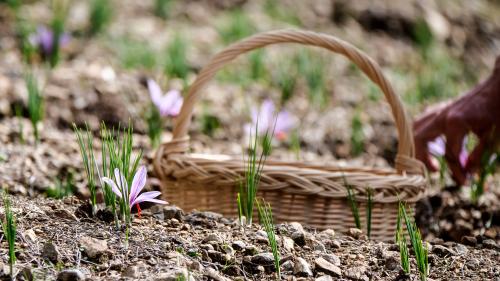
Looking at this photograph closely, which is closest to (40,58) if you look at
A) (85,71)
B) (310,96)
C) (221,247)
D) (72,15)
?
(85,71)

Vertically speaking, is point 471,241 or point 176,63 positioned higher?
point 176,63

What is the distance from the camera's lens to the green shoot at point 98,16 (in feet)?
12.6

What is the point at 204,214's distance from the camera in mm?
1732

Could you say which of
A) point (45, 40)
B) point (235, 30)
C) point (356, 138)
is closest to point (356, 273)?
point (356, 138)

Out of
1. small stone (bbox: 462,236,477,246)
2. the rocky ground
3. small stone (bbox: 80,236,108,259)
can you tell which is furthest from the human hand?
small stone (bbox: 80,236,108,259)

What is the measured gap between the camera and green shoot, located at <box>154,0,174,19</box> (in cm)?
450

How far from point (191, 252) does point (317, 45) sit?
2.47 feet

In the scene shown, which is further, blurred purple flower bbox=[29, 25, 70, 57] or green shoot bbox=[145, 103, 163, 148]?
blurred purple flower bbox=[29, 25, 70, 57]

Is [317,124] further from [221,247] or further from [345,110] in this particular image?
[221,247]

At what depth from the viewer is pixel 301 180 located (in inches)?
74.6

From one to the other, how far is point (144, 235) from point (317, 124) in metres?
1.95

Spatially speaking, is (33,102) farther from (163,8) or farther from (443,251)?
(163,8)

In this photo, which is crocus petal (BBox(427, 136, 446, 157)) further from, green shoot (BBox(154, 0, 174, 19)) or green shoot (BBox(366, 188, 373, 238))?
green shoot (BBox(154, 0, 174, 19))

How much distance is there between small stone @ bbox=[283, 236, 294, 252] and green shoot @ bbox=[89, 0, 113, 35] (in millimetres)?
2612
